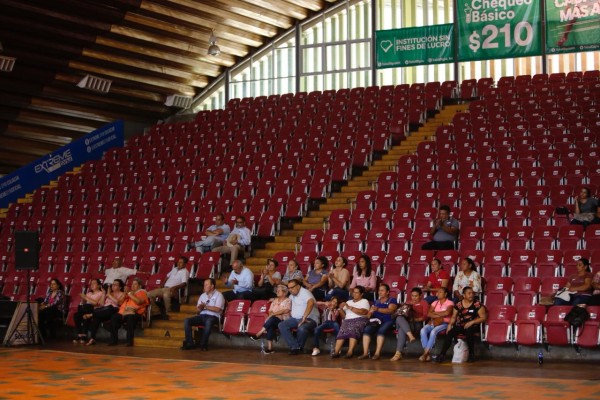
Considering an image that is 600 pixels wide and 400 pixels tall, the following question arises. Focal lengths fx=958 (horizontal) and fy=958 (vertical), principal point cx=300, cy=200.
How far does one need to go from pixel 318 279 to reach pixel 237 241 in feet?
9.62

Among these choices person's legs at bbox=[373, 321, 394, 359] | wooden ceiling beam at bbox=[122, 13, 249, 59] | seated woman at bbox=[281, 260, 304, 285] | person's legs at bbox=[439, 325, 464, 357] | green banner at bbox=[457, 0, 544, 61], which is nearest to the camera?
person's legs at bbox=[439, 325, 464, 357]

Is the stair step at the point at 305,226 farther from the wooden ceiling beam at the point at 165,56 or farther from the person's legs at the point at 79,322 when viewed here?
the wooden ceiling beam at the point at 165,56

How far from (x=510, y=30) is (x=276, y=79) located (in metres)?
9.69

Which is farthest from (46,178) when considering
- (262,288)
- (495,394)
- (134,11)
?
(495,394)

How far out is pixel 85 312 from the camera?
16859 mm

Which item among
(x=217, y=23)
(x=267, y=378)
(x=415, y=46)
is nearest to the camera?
(x=267, y=378)

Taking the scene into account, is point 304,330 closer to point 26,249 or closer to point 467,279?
point 467,279

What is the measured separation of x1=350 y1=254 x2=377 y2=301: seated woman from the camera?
14.5m

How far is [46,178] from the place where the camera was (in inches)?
1022

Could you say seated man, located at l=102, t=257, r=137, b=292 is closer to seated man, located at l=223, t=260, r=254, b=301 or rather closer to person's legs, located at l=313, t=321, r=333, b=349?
seated man, located at l=223, t=260, r=254, b=301

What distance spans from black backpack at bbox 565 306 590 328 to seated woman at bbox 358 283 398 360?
249 cm

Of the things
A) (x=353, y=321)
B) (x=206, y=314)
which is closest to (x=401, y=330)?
(x=353, y=321)

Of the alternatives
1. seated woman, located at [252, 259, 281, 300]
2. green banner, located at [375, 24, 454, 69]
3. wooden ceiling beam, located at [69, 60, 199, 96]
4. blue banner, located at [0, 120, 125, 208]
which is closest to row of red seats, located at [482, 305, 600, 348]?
seated woman, located at [252, 259, 281, 300]

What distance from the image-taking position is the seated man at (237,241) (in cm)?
1752
